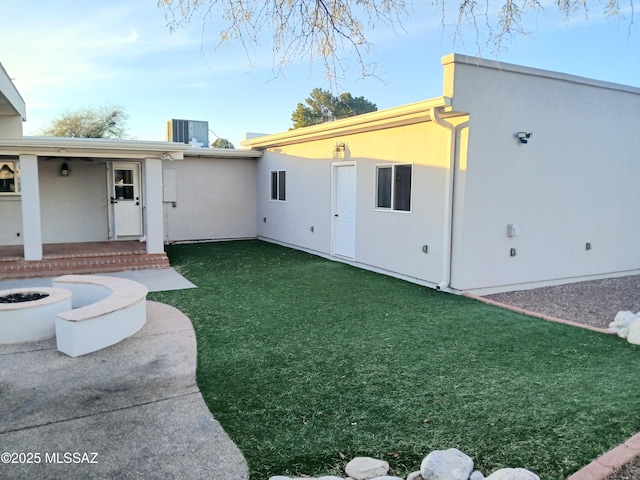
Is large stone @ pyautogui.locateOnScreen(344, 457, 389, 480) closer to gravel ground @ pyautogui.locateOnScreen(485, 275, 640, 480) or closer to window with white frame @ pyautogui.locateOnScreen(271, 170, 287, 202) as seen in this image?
gravel ground @ pyautogui.locateOnScreen(485, 275, 640, 480)

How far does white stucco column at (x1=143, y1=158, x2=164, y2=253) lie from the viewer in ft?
34.1

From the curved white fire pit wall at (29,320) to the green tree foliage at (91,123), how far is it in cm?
2388

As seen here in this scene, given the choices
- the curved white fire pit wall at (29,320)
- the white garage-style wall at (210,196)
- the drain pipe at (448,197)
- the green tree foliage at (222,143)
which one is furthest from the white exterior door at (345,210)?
the green tree foliage at (222,143)

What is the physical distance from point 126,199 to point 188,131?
232 inches

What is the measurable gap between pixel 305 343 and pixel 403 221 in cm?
A: 435

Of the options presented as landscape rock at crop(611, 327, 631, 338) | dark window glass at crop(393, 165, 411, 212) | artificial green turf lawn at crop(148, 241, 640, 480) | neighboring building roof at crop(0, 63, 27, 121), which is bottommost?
artificial green turf lawn at crop(148, 241, 640, 480)

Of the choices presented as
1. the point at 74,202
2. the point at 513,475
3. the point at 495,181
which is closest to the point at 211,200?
the point at 74,202

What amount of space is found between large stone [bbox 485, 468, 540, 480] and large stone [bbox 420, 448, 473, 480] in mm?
155

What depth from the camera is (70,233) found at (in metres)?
12.3

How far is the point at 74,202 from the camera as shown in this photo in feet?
40.3

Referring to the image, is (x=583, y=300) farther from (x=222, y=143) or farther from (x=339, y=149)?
(x=222, y=143)

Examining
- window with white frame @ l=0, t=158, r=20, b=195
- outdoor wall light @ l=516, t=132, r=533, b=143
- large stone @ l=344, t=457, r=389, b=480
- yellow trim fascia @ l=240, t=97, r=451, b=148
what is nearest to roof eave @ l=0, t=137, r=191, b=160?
window with white frame @ l=0, t=158, r=20, b=195

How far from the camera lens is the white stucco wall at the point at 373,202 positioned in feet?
27.9

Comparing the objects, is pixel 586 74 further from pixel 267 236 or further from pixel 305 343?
pixel 267 236
